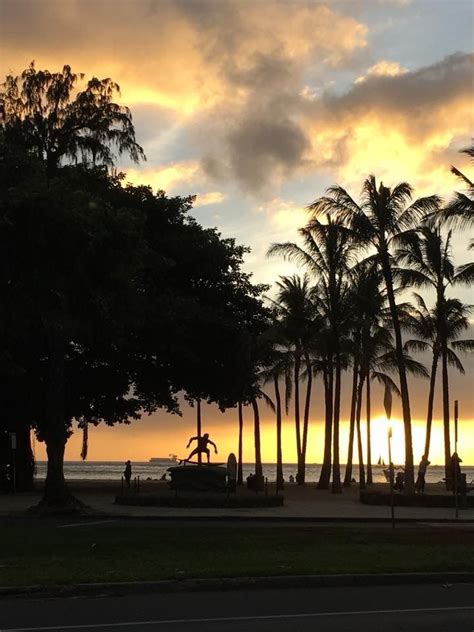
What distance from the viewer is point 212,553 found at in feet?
48.9

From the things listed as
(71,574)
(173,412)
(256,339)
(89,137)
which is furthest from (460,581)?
(173,412)

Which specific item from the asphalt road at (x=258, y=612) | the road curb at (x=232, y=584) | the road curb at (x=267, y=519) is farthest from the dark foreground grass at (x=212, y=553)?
the road curb at (x=267, y=519)

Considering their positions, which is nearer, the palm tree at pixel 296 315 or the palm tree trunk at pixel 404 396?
the palm tree trunk at pixel 404 396

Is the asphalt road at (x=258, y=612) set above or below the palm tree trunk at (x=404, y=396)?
below

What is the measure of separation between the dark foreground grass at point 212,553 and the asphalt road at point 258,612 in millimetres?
913

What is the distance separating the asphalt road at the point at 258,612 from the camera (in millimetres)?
9016

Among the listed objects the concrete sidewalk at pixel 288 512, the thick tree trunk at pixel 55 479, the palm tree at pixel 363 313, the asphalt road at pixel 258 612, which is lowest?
the concrete sidewalk at pixel 288 512

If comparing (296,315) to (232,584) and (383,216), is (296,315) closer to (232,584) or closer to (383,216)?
(383,216)

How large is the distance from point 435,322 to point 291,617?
40.1 metres

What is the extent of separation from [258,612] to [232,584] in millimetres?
1831

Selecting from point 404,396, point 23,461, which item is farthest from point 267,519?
point 23,461

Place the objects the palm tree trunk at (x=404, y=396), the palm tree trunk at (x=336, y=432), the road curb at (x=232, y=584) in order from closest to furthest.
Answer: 1. the road curb at (x=232, y=584)
2. the palm tree trunk at (x=404, y=396)
3. the palm tree trunk at (x=336, y=432)

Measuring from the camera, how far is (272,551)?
1527 cm

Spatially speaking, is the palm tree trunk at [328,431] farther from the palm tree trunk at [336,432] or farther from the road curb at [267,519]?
the road curb at [267,519]
